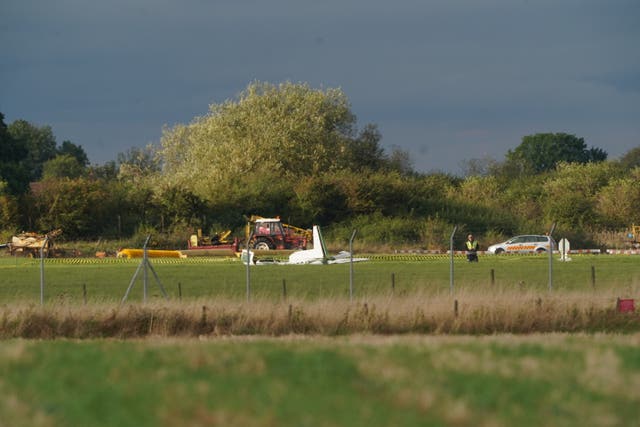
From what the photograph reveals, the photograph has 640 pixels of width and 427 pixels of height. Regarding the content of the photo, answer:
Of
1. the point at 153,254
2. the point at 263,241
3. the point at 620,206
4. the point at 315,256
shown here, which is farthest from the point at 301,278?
the point at 620,206

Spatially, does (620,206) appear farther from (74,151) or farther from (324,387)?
(74,151)

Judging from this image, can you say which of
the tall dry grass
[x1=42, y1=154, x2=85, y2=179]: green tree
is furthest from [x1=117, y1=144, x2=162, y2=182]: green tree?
the tall dry grass

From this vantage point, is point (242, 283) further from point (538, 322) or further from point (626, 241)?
point (626, 241)

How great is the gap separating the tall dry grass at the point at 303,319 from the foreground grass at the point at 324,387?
917cm

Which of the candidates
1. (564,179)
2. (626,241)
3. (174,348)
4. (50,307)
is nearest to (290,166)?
(564,179)

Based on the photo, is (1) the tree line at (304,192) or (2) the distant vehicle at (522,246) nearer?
(2) the distant vehicle at (522,246)

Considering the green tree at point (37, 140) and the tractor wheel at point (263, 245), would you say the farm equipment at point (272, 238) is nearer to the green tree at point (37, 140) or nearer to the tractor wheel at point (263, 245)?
the tractor wheel at point (263, 245)

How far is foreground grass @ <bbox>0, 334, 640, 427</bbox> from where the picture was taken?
9.22m

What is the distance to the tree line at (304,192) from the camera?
71875 mm

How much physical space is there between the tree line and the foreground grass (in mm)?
56805

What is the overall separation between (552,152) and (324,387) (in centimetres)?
15677

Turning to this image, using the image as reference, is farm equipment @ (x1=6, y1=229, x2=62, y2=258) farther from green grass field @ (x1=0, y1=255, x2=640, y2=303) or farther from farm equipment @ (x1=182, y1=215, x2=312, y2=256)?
farm equipment @ (x1=182, y1=215, x2=312, y2=256)

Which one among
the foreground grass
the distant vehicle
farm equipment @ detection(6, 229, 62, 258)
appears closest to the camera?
the foreground grass

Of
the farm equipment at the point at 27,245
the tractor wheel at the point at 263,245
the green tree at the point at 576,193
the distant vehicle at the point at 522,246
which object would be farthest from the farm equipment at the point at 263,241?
the green tree at the point at 576,193
